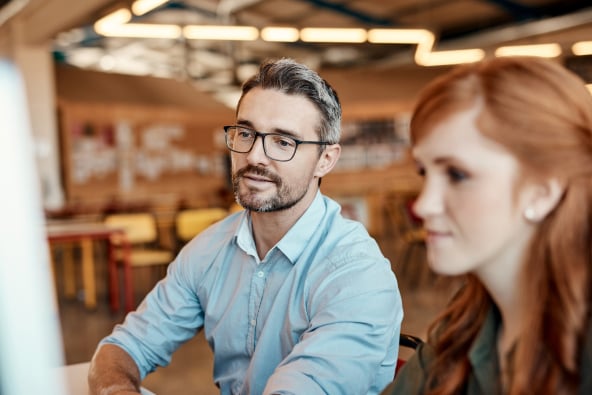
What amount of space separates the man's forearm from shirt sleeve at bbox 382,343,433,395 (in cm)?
73

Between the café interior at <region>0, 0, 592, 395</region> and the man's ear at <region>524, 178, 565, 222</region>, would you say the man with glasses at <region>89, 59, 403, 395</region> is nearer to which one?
the man's ear at <region>524, 178, 565, 222</region>

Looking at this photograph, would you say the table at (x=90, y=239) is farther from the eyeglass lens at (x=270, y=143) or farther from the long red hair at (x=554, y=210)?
the long red hair at (x=554, y=210)

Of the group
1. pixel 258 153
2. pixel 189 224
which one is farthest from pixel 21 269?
pixel 189 224

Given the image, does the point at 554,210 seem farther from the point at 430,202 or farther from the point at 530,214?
the point at 430,202

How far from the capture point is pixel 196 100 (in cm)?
1356

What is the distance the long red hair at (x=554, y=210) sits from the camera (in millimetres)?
842

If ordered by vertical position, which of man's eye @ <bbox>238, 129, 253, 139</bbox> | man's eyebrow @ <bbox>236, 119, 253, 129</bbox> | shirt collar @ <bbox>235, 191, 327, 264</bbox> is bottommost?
shirt collar @ <bbox>235, 191, 327, 264</bbox>

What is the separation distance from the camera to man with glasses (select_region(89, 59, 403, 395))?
144 centimetres

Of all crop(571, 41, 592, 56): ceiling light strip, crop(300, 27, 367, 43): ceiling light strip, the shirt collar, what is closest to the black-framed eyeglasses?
the shirt collar

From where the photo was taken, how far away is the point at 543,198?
2.85 feet

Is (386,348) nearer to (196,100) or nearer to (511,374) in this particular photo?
(511,374)

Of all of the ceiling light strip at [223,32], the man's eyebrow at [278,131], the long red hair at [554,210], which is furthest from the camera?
the ceiling light strip at [223,32]

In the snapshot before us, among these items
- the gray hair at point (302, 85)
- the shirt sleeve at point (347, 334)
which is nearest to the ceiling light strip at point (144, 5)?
the gray hair at point (302, 85)

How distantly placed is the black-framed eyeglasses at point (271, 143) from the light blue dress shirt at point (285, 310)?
165mm
